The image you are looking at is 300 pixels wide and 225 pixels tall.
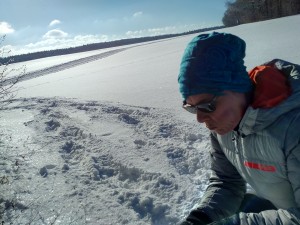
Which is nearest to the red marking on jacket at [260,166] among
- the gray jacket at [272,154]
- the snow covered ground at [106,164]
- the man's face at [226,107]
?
the gray jacket at [272,154]

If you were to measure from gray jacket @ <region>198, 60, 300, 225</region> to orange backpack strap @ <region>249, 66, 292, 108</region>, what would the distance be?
3cm

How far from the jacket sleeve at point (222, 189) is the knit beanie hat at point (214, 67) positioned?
53 centimetres

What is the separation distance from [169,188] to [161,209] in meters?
0.38

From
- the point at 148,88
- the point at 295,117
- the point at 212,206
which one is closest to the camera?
the point at 295,117

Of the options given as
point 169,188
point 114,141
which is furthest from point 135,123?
point 169,188

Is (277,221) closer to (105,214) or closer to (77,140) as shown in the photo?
(105,214)

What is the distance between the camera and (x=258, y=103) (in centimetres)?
145

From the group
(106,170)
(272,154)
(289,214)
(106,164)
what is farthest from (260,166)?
(106,164)

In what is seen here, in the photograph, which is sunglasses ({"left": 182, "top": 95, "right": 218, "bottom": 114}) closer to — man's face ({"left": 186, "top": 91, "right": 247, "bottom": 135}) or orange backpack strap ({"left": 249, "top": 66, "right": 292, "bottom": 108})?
man's face ({"left": 186, "top": 91, "right": 247, "bottom": 135})

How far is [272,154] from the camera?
1441 mm

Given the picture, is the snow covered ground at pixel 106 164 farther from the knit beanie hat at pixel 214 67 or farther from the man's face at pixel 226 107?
the knit beanie hat at pixel 214 67

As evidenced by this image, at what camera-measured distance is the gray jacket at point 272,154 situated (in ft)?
4.43

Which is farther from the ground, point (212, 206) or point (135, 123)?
point (212, 206)

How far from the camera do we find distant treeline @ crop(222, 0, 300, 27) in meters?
34.4
